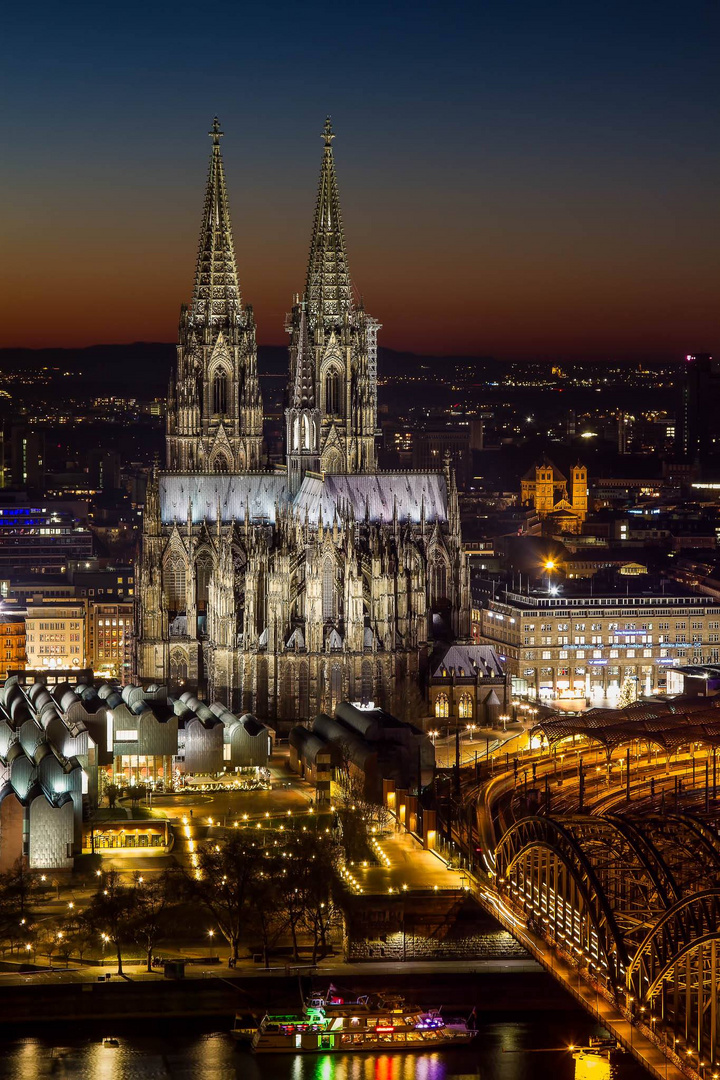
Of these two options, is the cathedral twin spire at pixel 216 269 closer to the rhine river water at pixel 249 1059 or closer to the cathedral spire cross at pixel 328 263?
the cathedral spire cross at pixel 328 263

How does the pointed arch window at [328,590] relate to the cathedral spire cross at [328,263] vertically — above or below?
below

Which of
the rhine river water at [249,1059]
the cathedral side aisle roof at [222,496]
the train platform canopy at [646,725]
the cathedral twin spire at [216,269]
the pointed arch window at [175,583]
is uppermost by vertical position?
the cathedral twin spire at [216,269]

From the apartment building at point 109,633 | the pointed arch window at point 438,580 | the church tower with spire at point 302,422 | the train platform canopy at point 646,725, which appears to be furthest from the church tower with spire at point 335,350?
the apartment building at point 109,633

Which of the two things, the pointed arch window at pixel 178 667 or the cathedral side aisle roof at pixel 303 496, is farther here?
the pointed arch window at pixel 178 667

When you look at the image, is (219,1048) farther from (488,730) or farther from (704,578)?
(704,578)

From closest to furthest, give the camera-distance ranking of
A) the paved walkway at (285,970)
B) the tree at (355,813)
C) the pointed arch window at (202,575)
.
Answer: the paved walkway at (285,970) → the tree at (355,813) → the pointed arch window at (202,575)

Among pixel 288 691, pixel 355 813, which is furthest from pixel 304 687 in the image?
pixel 355 813

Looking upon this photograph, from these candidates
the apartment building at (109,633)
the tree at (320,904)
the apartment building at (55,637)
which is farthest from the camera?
the apartment building at (109,633)

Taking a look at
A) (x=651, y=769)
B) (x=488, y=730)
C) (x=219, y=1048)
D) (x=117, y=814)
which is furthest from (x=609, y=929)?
(x=488, y=730)
